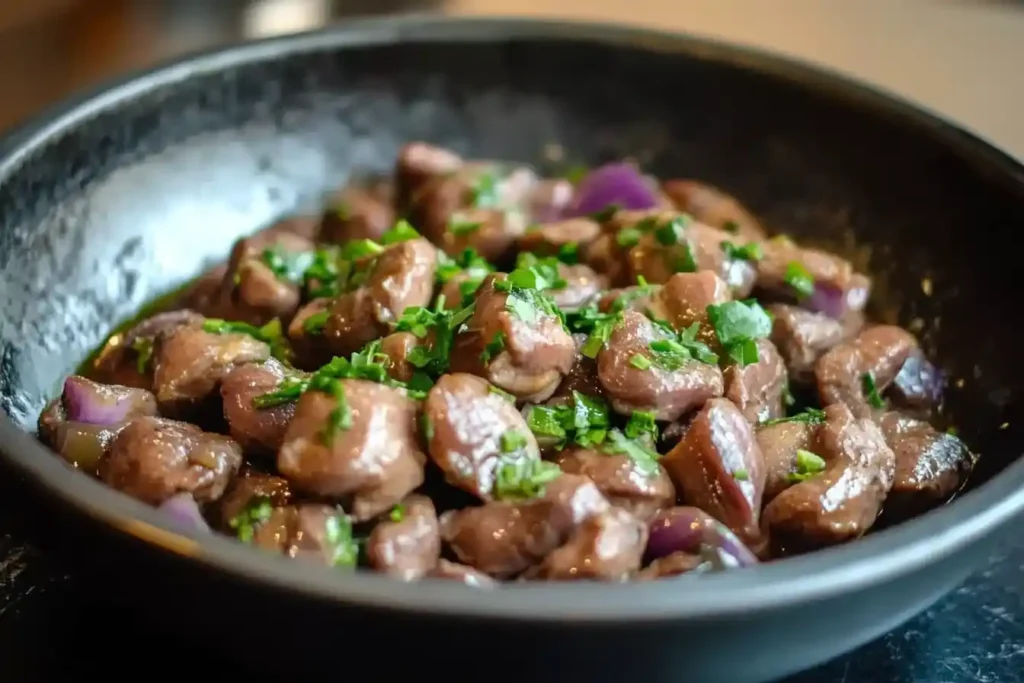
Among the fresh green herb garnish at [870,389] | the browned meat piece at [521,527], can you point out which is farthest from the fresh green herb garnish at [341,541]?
the fresh green herb garnish at [870,389]

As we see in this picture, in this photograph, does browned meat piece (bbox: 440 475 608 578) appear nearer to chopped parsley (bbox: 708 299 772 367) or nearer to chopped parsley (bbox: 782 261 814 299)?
chopped parsley (bbox: 708 299 772 367)

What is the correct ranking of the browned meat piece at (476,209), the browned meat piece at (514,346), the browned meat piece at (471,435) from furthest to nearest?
the browned meat piece at (476,209) < the browned meat piece at (514,346) < the browned meat piece at (471,435)

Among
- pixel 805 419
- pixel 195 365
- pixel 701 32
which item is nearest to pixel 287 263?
pixel 195 365

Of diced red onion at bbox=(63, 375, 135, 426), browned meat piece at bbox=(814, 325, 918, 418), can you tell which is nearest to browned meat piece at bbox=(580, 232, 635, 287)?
browned meat piece at bbox=(814, 325, 918, 418)

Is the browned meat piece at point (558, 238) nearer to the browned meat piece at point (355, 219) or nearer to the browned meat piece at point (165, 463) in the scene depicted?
the browned meat piece at point (355, 219)

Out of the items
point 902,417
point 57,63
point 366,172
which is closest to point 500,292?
point 902,417

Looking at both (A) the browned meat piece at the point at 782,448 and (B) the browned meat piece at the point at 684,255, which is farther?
(B) the browned meat piece at the point at 684,255
